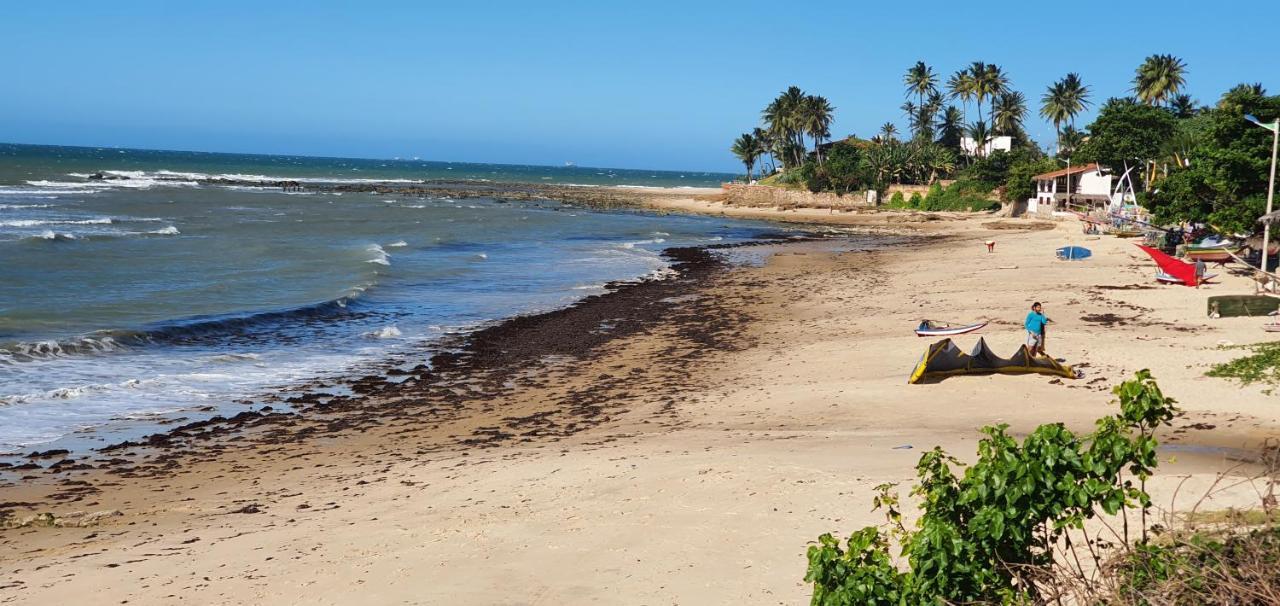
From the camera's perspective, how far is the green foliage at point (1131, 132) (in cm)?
5938

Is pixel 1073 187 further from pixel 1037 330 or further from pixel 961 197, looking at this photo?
pixel 1037 330

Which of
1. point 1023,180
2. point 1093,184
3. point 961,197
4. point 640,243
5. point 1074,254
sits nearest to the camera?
point 1074,254

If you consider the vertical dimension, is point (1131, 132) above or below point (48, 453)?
above

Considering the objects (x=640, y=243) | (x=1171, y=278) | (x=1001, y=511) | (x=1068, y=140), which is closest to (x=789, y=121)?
(x=1068, y=140)

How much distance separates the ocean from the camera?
1831 cm

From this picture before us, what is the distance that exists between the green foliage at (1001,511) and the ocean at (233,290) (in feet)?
44.1

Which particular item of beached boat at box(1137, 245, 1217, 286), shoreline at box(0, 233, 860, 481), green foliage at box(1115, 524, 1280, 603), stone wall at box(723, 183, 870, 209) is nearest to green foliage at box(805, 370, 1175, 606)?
green foliage at box(1115, 524, 1280, 603)

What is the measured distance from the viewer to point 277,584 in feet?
29.9

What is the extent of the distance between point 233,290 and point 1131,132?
173ft

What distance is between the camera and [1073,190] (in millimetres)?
69125

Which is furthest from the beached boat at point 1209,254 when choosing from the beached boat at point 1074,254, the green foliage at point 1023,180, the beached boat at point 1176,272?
the green foliage at point 1023,180

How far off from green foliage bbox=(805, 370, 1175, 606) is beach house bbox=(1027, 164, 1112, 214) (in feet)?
211

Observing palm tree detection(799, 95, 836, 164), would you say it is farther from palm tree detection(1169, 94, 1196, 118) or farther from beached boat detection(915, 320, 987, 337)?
beached boat detection(915, 320, 987, 337)

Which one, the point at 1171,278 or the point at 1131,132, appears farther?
the point at 1131,132
